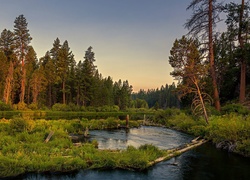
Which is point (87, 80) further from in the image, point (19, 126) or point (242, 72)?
point (19, 126)

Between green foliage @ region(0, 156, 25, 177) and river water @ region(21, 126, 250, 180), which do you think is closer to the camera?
green foliage @ region(0, 156, 25, 177)

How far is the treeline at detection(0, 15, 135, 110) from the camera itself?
55.0 metres

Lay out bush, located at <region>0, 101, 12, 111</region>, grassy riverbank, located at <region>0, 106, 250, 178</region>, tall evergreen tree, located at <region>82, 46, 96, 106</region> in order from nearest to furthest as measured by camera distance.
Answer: grassy riverbank, located at <region>0, 106, 250, 178</region> → bush, located at <region>0, 101, 12, 111</region> → tall evergreen tree, located at <region>82, 46, 96, 106</region>

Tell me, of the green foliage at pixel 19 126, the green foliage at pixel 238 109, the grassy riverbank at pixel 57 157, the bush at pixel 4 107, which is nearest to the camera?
the grassy riverbank at pixel 57 157

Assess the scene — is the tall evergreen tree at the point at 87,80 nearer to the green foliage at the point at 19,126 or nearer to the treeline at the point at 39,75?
the treeline at the point at 39,75

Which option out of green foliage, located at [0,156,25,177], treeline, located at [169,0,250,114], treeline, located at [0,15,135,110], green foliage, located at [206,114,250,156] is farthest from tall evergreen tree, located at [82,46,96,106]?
green foliage, located at [0,156,25,177]

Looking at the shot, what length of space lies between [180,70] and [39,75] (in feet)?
160


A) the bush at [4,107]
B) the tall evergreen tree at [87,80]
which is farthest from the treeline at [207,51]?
the tall evergreen tree at [87,80]

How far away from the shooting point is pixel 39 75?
214 ft

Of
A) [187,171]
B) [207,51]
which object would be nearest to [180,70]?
[207,51]

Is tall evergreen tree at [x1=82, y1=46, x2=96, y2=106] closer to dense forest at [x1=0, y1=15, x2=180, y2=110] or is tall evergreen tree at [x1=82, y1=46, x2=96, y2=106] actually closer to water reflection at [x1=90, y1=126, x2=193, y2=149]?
dense forest at [x1=0, y1=15, x2=180, y2=110]

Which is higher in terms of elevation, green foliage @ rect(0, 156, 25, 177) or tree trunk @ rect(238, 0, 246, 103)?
tree trunk @ rect(238, 0, 246, 103)

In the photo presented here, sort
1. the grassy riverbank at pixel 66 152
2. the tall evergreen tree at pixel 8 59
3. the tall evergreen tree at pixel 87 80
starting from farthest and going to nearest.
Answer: the tall evergreen tree at pixel 87 80 < the tall evergreen tree at pixel 8 59 < the grassy riverbank at pixel 66 152

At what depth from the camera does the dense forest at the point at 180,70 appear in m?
27.4
